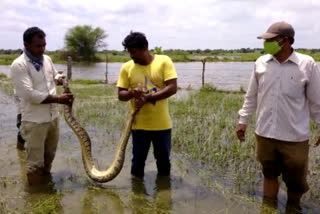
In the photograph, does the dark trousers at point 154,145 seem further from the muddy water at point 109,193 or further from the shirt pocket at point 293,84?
the shirt pocket at point 293,84

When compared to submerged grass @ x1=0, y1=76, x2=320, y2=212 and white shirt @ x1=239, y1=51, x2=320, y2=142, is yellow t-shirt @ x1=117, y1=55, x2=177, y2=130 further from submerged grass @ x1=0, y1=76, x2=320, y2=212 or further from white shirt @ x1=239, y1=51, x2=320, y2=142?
submerged grass @ x1=0, y1=76, x2=320, y2=212

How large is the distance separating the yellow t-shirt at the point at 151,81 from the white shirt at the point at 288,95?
3.44 feet

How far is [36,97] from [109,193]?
148 centimetres

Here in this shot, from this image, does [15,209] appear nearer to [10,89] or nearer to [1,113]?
[1,113]

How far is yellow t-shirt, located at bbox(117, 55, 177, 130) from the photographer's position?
4.23 m

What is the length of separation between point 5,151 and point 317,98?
533 centimetres

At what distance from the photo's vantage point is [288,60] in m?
3.54

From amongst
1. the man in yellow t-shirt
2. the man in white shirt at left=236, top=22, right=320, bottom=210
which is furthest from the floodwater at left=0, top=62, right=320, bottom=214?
the man in white shirt at left=236, top=22, right=320, bottom=210

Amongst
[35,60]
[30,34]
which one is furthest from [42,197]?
[30,34]

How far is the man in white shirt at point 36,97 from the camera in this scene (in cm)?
414

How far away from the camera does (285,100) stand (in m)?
3.58

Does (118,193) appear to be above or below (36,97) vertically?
below

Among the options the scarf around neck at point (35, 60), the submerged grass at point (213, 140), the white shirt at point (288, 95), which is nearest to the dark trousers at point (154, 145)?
the submerged grass at point (213, 140)

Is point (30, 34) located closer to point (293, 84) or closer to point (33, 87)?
point (33, 87)
